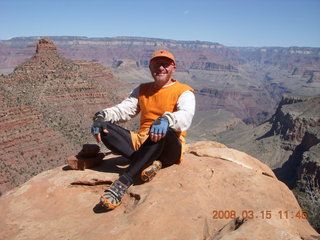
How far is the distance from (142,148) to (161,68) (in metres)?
1.46

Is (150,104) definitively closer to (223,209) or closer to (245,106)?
(223,209)

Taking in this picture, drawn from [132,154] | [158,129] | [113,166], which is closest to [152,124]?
[158,129]

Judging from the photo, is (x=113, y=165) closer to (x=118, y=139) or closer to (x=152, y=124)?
(x=118, y=139)

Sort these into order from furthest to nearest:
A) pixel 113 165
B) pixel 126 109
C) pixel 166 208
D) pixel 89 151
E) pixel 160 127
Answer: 1. pixel 113 165
2. pixel 89 151
3. pixel 126 109
4. pixel 160 127
5. pixel 166 208

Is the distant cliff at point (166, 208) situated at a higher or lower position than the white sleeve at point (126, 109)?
lower

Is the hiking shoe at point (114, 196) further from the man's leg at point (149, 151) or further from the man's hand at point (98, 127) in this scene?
the man's hand at point (98, 127)

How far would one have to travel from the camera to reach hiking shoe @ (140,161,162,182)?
4871mm

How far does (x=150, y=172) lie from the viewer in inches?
193

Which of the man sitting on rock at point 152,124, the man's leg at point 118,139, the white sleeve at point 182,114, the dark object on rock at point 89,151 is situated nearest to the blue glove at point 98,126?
the man sitting on rock at point 152,124

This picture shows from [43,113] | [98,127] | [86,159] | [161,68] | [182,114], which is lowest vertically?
[43,113]

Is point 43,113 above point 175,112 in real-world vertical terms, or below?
below

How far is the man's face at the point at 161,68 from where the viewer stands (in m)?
5.18

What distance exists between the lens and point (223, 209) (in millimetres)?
4145

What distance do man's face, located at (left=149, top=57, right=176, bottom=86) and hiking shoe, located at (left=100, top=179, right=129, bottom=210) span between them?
192 cm
